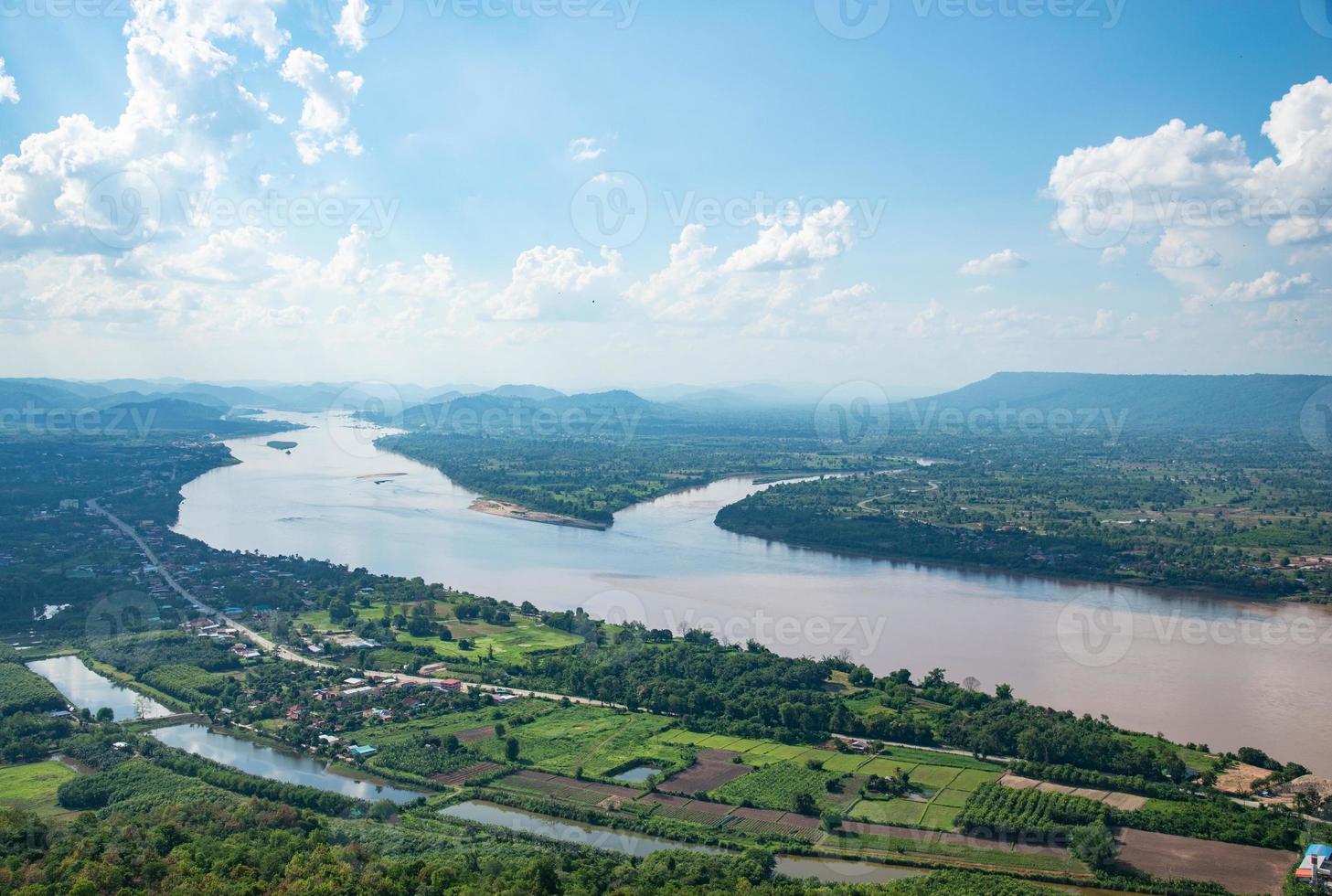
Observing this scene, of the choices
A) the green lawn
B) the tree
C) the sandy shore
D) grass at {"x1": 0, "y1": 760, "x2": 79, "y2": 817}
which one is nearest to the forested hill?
the sandy shore

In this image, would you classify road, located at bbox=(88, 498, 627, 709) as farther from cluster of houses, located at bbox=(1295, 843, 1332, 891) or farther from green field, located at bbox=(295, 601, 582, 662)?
cluster of houses, located at bbox=(1295, 843, 1332, 891)

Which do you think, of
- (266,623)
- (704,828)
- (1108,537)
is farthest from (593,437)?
(704,828)

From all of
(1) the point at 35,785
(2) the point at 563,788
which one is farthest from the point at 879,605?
(1) the point at 35,785

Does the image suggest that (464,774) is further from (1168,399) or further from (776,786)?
(1168,399)

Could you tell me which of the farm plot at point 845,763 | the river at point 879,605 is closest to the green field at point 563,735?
the farm plot at point 845,763

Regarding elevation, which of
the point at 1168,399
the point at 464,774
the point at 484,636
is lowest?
the point at 464,774

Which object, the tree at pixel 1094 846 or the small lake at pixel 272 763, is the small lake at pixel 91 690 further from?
the tree at pixel 1094 846

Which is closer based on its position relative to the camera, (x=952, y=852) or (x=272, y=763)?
(x=952, y=852)
